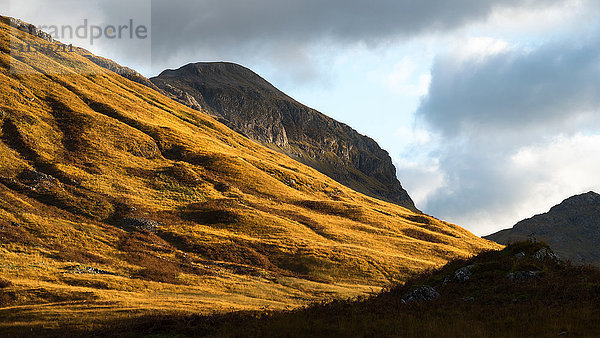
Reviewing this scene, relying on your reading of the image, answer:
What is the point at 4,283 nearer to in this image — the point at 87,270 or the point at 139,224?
the point at 87,270

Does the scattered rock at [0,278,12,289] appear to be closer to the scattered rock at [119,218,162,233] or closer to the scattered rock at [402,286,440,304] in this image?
the scattered rock at [119,218,162,233]

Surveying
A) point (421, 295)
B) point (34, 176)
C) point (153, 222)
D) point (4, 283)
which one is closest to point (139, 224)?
point (153, 222)

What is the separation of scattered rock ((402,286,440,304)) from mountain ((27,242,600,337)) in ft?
0.17

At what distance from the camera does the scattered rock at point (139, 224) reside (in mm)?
76725

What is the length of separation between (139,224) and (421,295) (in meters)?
68.9

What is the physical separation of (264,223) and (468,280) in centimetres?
7256

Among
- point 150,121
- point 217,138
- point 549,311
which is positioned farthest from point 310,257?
point 217,138

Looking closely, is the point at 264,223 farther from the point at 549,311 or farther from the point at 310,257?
the point at 549,311

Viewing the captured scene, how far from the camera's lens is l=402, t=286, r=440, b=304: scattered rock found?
2130 centimetres

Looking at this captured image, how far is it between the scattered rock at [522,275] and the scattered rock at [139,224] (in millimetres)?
69245

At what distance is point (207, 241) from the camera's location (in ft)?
251

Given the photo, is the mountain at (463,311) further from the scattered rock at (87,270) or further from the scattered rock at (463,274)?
the scattered rock at (87,270)

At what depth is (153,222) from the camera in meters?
80.4

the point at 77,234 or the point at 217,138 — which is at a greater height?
the point at 217,138
